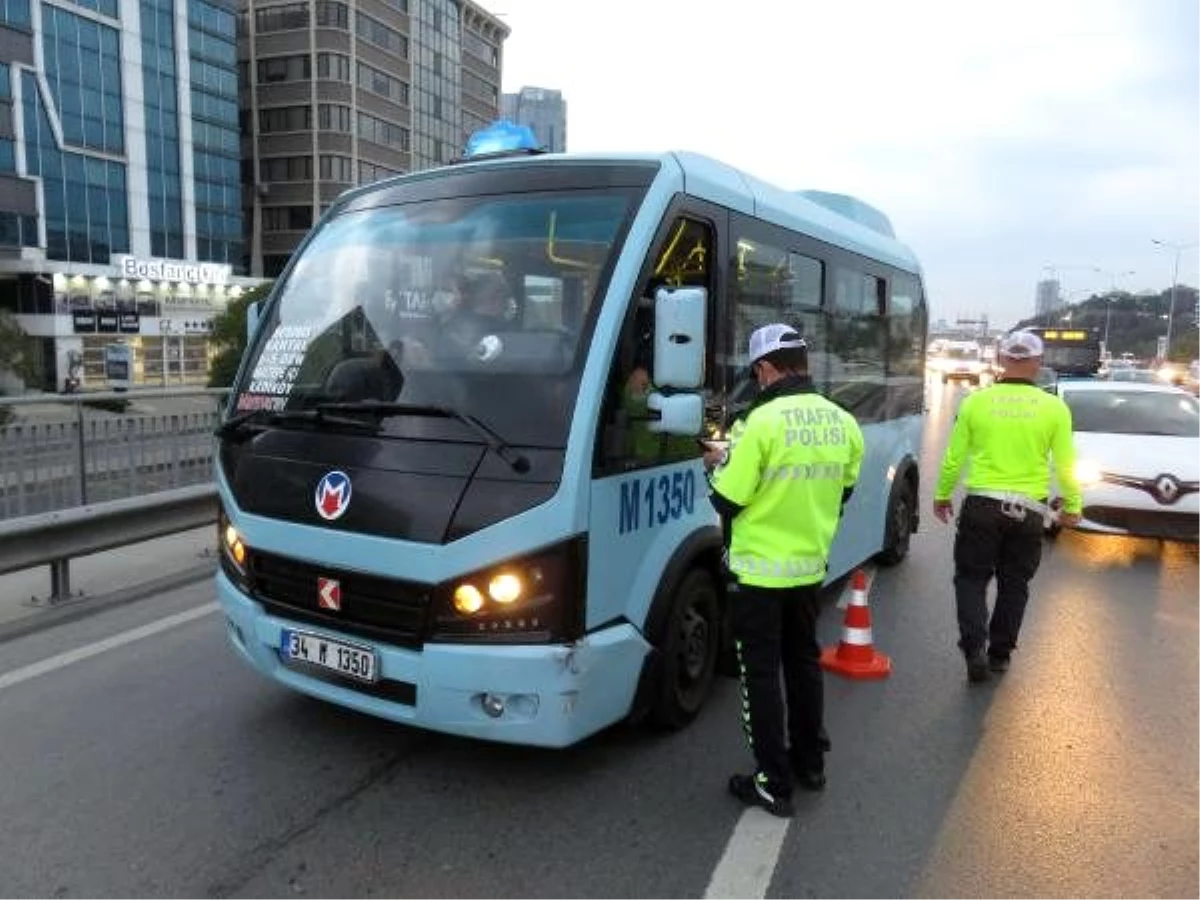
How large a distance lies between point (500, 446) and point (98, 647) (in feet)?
10.7

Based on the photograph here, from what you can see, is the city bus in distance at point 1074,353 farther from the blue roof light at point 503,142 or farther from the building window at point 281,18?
the building window at point 281,18

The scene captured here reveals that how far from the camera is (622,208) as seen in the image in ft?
12.4

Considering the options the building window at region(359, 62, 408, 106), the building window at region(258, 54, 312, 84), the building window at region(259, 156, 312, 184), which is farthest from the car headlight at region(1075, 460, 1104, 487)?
the building window at region(258, 54, 312, 84)

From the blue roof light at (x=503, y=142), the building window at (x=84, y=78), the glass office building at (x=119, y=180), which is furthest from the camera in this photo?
the building window at (x=84, y=78)

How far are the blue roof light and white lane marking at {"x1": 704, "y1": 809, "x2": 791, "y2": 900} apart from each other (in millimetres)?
3110

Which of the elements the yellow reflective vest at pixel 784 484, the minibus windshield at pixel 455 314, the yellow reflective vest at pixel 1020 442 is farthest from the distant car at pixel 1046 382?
the minibus windshield at pixel 455 314

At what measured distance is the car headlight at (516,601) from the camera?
10.9ft

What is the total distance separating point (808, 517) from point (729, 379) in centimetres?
113

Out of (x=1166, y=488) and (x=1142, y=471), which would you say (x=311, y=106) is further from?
(x=1166, y=488)

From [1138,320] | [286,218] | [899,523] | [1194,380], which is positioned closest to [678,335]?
[899,523]

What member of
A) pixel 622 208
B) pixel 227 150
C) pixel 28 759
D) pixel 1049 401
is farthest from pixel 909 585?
pixel 227 150

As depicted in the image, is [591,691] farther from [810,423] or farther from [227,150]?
[227,150]

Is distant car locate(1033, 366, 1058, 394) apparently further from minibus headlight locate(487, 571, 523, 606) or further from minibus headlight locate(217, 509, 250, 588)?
minibus headlight locate(217, 509, 250, 588)

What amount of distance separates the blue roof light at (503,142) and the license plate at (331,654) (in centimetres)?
241
